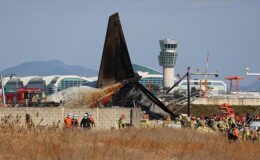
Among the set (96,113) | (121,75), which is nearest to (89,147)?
(96,113)

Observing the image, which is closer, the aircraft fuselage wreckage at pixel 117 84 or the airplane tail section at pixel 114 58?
the aircraft fuselage wreckage at pixel 117 84

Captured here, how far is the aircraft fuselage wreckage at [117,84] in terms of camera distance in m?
49.0

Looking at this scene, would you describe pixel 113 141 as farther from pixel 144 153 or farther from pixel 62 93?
pixel 62 93

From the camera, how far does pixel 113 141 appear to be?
1977 cm

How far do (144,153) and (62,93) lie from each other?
2866 centimetres

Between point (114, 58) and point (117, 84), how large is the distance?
2.47 meters

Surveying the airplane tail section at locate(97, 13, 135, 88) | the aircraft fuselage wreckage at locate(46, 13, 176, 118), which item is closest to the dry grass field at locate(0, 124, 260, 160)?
the aircraft fuselage wreckage at locate(46, 13, 176, 118)

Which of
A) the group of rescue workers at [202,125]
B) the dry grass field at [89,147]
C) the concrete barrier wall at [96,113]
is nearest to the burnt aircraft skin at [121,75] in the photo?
the group of rescue workers at [202,125]

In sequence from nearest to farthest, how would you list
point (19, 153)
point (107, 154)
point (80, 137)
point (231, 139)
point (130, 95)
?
point (19, 153) < point (107, 154) < point (80, 137) < point (231, 139) < point (130, 95)

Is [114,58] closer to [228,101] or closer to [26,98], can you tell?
[26,98]

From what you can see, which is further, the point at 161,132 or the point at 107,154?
the point at 161,132

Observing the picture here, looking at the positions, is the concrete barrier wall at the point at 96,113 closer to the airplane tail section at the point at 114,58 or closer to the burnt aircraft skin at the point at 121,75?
the burnt aircraft skin at the point at 121,75

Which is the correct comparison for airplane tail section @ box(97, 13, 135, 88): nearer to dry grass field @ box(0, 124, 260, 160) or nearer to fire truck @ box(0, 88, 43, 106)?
fire truck @ box(0, 88, 43, 106)

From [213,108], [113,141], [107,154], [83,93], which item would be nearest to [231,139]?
[113,141]
